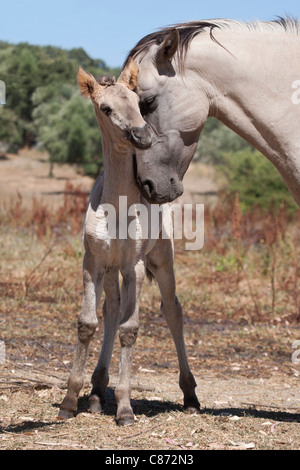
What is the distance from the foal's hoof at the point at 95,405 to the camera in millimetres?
4453

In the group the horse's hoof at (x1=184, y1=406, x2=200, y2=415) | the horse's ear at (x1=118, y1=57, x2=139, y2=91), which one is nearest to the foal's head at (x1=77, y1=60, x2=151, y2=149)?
the horse's ear at (x1=118, y1=57, x2=139, y2=91)

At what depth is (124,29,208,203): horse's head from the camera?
395cm

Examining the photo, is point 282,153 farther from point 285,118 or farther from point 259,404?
point 259,404

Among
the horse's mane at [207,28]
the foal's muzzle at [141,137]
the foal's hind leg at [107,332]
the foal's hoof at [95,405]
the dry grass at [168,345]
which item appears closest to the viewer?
the foal's muzzle at [141,137]

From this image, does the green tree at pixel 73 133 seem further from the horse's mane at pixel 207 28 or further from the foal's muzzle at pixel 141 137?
the foal's muzzle at pixel 141 137

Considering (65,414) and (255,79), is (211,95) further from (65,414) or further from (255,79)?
(65,414)

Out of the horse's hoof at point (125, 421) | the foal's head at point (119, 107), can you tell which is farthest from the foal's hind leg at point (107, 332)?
the foal's head at point (119, 107)

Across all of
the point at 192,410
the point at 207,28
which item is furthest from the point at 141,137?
the point at 192,410

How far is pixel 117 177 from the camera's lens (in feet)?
13.8

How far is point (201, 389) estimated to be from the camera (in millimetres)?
5441

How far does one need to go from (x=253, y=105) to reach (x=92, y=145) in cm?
1977

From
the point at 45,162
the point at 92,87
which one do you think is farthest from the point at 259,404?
the point at 45,162

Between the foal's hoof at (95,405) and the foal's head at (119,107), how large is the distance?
1810mm

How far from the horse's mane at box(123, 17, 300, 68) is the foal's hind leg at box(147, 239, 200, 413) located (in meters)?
1.37
